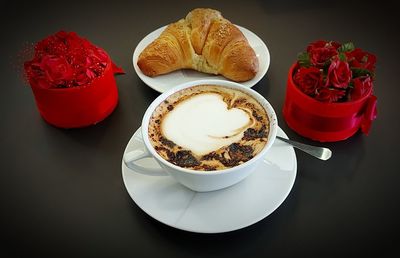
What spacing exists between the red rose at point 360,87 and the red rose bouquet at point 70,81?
1.69 feet

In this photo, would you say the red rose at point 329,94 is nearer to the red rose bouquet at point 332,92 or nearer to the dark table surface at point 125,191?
the red rose bouquet at point 332,92

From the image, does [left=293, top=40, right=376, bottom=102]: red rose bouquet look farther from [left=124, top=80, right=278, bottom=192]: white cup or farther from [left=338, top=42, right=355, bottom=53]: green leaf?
[left=124, top=80, right=278, bottom=192]: white cup

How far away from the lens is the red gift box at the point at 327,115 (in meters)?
0.89

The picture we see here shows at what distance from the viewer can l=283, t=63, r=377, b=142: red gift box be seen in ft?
2.92

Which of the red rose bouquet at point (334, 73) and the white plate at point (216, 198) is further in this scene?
the red rose bouquet at point (334, 73)

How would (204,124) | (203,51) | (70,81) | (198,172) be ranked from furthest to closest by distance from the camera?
(203,51) < (70,81) < (204,124) < (198,172)

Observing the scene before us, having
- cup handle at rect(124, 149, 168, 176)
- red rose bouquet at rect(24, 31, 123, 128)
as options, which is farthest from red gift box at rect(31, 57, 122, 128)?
cup handle at rect(124, 149, 168, 176)

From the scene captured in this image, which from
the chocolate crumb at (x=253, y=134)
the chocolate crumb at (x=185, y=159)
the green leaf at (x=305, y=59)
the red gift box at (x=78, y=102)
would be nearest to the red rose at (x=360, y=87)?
the green leaf at (x=305, y=59)

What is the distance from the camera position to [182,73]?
1.13 meters

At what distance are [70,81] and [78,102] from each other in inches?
1.9

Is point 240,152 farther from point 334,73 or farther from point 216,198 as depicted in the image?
point 334,73

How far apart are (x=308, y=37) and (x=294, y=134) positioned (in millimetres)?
398

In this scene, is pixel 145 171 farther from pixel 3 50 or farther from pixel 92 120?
pixel 3 50

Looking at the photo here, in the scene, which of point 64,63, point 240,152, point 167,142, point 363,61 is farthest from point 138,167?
point 363,61
